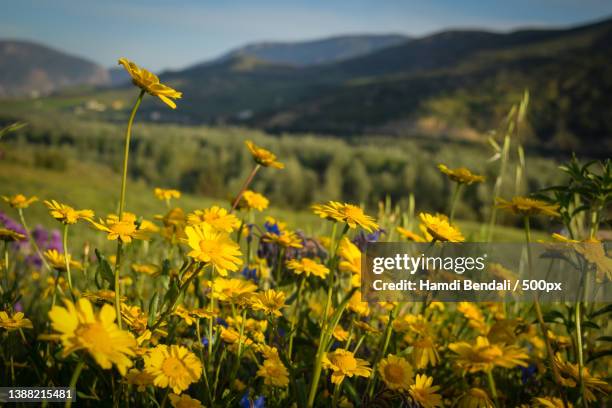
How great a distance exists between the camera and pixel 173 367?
1009 millimetres

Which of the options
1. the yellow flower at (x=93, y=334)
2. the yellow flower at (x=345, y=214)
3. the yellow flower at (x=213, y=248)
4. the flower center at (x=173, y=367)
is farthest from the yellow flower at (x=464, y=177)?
the yellow flower at (x=93, y=334)

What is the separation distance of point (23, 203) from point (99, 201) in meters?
13.6

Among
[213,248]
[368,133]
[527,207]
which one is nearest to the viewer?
[213,248]

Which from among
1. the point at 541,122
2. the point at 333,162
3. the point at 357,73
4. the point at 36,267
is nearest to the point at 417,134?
the point at 541,122

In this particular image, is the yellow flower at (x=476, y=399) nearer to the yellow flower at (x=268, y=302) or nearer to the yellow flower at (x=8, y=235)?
the yellow flower at (x=268, y=302)

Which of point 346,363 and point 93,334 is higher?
point 93,334

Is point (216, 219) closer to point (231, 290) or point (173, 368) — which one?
point (231, 290)

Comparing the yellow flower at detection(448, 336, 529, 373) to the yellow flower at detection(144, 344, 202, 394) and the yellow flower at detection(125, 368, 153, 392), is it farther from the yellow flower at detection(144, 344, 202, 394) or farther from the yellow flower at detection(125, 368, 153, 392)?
the yellow flower at detection(125, 368, 153, 392)

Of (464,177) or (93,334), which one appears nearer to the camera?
(93,334)

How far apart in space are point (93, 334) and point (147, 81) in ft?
2.12

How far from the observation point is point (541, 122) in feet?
179

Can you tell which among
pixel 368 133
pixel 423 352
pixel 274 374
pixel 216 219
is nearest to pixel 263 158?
pixel 216 219

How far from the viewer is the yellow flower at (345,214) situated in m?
1.15

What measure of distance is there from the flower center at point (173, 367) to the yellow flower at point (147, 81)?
653 millimetres
